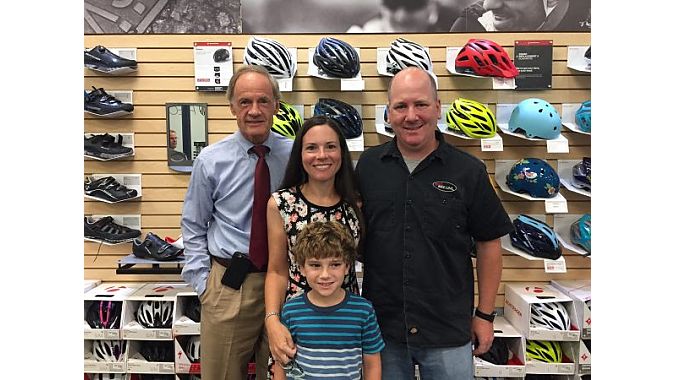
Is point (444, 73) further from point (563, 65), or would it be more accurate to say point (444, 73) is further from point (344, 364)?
point (344, 364)

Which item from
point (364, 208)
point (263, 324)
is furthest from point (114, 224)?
point (364, 208)

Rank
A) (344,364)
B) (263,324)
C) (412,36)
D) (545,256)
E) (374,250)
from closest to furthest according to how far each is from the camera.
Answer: (344,364)
(374,250)
(263,324)
(545,256)
(412,36)

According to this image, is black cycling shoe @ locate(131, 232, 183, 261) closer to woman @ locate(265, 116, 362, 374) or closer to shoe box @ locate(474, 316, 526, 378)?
woman @ locate(265, 116, 362, 374)

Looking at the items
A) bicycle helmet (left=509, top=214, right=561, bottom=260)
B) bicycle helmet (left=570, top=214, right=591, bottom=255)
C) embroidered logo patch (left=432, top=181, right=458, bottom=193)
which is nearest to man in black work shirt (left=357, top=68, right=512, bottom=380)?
embroidered logo patch (left=432, top=181, right=458, bottom=193)

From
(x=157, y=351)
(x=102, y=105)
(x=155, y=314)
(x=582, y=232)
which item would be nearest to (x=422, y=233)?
(x=582, y=232)

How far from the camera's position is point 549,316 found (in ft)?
13.5

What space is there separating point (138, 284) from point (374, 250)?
319 cm

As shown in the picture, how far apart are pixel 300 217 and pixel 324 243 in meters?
0.24

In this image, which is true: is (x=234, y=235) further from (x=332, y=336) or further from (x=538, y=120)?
(x=538, y=120)

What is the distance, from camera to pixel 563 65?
467cm

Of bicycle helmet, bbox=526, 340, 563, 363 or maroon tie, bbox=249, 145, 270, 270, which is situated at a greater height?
maroon tie, bbox=249, 145, 270, 270

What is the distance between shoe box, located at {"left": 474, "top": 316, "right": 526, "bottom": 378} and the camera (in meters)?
4.05

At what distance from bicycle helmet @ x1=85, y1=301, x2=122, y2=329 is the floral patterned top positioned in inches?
101

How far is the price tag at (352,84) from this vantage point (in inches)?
167
